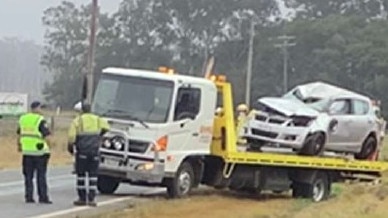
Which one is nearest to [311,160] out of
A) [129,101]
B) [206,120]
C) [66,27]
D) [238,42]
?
[206,120]

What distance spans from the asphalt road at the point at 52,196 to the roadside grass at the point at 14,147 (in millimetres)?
8020

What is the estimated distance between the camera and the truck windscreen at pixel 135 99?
18766 millimetres

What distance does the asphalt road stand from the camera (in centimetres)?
1628

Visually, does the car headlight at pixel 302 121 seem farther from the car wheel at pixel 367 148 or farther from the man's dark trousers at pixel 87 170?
the man's dark trousers at pixel 87 170

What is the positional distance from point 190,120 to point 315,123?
3.72 metres

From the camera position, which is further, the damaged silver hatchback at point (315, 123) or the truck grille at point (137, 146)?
the damaged silver hatchback at point (315, 123)

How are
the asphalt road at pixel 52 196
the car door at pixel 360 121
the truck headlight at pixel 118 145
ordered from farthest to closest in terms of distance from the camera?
the car door at pixel 360 121, the truck headlight at pixel 118 145, the asphalt road at pixel 52 196

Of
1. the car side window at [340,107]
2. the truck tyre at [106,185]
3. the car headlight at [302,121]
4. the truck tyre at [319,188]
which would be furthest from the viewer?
the car side window at [340,107]

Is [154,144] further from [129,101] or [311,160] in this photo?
[311,160]

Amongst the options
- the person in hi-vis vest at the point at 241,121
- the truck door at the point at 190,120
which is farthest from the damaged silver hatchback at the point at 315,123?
the truck door at the point at 190,120

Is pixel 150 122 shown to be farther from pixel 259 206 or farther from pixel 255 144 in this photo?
pixel 255 144

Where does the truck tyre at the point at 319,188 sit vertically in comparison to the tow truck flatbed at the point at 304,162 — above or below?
below

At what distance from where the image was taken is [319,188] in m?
22.3

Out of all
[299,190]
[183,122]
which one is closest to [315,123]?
[299,190]
